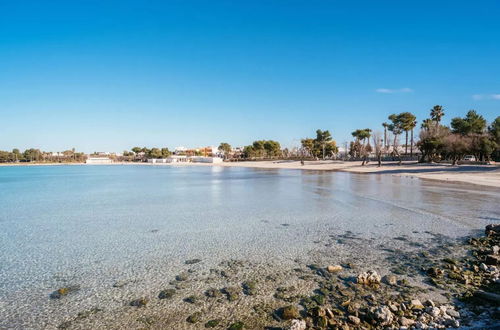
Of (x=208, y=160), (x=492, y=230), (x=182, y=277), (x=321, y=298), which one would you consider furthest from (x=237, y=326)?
(x=208, y=160)

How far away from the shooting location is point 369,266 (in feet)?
27.2

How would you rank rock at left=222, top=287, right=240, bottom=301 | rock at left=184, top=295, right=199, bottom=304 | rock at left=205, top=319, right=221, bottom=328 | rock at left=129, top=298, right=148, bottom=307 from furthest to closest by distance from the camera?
1. rock at left=222, top=287, right=240, bottom=301
2. rock at left=184, top=295, right=199, bottom=304
3. rock at left=129, top=298, right=148, bottom=307
4. rock at left=205, top=319, right=221, bottom=328

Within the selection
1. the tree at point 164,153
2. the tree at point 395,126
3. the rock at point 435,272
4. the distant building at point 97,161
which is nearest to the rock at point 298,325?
the rock at point 435,272

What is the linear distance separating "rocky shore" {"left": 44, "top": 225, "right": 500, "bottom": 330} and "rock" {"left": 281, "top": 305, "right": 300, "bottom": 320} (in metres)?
0.02

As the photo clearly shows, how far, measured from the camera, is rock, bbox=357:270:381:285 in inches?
277

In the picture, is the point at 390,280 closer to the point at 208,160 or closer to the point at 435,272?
the point at 435,272

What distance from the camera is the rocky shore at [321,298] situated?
5.41 meters

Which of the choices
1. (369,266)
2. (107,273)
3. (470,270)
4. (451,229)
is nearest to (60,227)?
(107,273)

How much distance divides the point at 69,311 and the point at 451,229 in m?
13.7

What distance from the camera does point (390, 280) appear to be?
711 centimetres

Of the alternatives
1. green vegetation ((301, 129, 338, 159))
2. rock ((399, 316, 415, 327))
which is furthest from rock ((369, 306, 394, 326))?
green vegetation ((301, 129, 338, 159))

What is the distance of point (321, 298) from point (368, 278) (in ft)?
4.97

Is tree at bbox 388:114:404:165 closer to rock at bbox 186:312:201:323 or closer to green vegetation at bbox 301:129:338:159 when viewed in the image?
green vegetation at bbox 301:129:338:159

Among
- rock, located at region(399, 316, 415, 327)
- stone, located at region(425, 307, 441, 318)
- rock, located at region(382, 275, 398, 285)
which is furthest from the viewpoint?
rock, located at region(382, 275, 398, 285)
